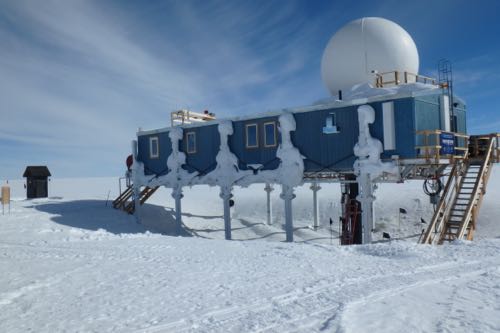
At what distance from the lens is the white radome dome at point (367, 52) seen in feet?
72.6

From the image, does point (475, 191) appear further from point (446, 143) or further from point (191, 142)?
point (191, 142)

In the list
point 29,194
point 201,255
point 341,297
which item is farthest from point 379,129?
point 29,194

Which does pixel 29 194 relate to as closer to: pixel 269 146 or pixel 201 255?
pixel 269 146

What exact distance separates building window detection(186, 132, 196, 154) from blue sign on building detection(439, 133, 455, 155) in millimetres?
13533

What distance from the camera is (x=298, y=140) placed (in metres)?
20.8

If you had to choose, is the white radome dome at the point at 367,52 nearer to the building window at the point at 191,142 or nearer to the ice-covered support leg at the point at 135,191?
the building window at the point at 191,142

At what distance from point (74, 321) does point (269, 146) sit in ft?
50.7

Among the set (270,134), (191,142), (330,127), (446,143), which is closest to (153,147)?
(191,142)

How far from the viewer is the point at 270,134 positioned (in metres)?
21.7

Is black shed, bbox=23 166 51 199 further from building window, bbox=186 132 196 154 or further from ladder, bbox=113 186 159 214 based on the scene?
building window, bbox=186 132 196 154

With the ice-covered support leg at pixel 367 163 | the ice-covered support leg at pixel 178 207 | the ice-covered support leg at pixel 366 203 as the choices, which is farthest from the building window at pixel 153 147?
the ice-covered support leg at pixel 366 203

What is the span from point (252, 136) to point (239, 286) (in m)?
13.9

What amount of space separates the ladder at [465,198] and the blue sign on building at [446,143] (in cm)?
62

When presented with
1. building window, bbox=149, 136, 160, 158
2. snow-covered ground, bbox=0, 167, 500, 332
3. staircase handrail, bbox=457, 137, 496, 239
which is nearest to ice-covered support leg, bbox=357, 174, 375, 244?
staircase handrail, bbox=457, 137, 496, 239
